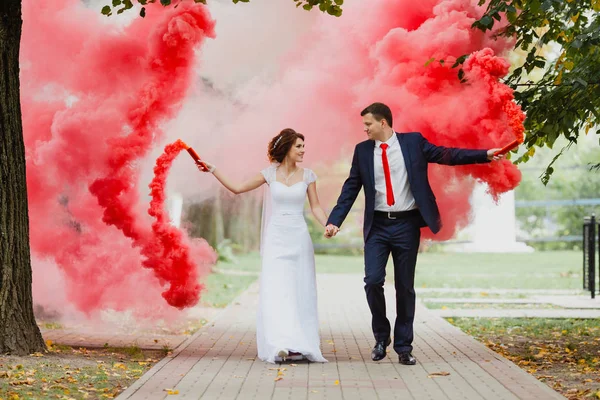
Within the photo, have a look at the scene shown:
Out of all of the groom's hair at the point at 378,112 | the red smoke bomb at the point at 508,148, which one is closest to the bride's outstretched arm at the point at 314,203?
the groom's hair at the point at 378,112

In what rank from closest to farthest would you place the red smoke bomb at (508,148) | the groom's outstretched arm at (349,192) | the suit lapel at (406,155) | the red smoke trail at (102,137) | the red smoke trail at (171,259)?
the red smoke bomb at (508,148)
the suit lapel at (406,155)
the groom's outstretched arm at (349,192)
the red smoke trail at (171,259)
the red smoke trail at (102,137)

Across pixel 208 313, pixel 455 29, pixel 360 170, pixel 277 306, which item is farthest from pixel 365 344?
pixel 208 313

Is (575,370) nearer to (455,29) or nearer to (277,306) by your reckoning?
(277,306)

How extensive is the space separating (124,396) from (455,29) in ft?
15.9

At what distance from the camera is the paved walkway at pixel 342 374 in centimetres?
692

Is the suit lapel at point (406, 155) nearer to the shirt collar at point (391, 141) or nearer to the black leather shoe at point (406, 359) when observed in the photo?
the shirt collar at point (391, 141)

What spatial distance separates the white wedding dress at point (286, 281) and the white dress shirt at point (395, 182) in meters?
0.91

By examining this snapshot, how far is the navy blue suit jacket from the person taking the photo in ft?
26.9

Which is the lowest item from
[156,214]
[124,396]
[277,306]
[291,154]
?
[124,396]

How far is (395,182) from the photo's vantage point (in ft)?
27.4

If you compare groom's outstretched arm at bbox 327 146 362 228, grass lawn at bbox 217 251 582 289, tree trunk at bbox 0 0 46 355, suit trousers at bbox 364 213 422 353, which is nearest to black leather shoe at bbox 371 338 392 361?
suit trousers at bbox 364 213 422 353

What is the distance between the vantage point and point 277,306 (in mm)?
8742

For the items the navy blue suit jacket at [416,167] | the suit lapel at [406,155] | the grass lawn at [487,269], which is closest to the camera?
the navy blue suit jacket at [416,167]

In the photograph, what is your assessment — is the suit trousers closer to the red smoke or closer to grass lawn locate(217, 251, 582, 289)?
the red smoke
